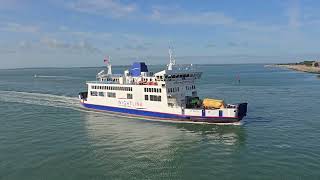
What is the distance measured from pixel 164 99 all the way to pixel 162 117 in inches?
103

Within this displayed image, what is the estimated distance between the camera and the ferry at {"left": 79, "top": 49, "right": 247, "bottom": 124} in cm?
4662

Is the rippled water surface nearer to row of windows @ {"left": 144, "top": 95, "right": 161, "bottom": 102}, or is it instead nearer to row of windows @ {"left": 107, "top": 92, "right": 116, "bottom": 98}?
row of windows @ {"left": 107, "top": 92, "right": 116, "bottom": 98}

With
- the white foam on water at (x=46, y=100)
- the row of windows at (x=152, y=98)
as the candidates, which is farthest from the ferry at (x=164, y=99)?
the white foam on water at (x=46, y=100)

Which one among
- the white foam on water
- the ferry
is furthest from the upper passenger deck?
the white foam on water

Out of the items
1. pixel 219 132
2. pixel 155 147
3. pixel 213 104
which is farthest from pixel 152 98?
pixel 155 147

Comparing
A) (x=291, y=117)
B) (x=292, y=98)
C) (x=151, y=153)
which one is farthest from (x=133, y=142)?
(x=292, y=98)

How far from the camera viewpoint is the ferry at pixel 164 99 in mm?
46616

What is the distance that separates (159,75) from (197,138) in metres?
13.0

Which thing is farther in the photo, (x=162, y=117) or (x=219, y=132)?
Result: (x=162, y=117)

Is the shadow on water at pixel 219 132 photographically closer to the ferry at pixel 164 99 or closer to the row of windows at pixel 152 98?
the ferry at pixel 164 99

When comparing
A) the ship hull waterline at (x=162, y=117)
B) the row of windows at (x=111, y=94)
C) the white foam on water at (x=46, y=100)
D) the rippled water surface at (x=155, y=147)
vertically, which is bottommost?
the rippled water surface at (x=155, y=147)

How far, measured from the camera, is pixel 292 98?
71.7m

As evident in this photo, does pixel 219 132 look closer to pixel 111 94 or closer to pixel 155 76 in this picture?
pixel 155 76

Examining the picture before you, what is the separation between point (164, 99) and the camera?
4962 centimetres
